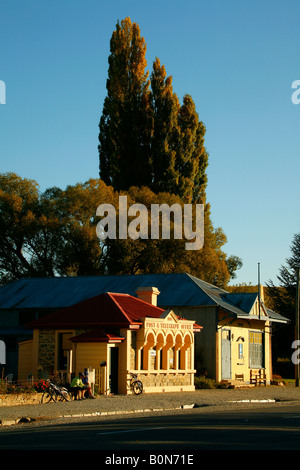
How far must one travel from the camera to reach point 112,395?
2895 centimetres

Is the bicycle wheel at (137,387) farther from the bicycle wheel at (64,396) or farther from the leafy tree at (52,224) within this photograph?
the leafy tree at (52,224)

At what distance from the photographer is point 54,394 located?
24.9 metres

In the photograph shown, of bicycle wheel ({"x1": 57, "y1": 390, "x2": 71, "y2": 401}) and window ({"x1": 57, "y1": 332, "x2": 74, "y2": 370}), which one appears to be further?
window ({"x1": 57, "y1": 332, "x2": 74, "y2": 370})

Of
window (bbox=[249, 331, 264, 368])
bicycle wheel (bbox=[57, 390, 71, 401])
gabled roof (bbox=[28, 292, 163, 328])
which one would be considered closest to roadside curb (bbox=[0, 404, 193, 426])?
bicycle wheel (bbox=[57, 390, 71, 401])

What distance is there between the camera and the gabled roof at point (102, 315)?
3023cm

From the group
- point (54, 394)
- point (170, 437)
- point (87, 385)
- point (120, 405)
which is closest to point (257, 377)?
point (87, 385)

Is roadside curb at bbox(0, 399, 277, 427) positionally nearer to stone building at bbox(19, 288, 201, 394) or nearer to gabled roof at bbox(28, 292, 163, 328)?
stone building at bbox(19, 288, 201, 394)

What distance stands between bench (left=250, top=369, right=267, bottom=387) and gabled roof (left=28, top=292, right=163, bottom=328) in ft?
34.2

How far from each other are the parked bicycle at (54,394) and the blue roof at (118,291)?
1418cm

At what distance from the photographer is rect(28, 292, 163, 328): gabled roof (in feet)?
99.2

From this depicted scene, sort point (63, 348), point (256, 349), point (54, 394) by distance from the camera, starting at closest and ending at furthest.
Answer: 1. point (54, 394)
2. point (63, 348)
3. point (256, 349)

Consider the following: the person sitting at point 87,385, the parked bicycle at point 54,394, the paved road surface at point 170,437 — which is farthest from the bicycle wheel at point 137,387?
the paved road surface at point 170,437

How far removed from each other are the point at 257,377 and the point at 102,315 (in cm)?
1481

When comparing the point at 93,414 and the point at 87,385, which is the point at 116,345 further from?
the point at 93,414
